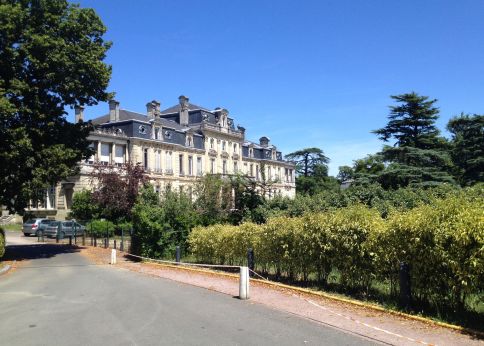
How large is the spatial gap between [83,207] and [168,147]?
810 inches

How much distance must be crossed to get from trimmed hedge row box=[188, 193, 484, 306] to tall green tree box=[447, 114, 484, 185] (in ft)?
76.1

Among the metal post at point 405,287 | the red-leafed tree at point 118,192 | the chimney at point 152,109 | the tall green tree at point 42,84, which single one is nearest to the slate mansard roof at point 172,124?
the chimney at point 152,109

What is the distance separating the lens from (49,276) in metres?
16.6

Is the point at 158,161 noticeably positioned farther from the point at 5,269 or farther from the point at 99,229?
the point at 5,269

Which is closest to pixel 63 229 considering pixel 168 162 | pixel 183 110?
pixel 168 162

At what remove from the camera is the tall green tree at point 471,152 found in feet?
106

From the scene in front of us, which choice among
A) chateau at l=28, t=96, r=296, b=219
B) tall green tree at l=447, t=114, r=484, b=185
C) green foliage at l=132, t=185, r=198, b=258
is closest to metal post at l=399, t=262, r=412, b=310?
green foliage at l=132, t=185, r=198, b=258

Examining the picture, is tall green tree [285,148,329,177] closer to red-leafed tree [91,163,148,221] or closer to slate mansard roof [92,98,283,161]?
slate mansard roof [92,98,283,161]

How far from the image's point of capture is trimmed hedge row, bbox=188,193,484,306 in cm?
789

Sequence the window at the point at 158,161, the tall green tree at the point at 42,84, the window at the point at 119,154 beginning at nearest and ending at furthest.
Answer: the tall green tree at the point at 42,84
the window at the point at 119,154
the window at the point at 158,161

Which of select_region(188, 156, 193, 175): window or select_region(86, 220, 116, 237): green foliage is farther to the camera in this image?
select_region(188, 156, 193, 175): window

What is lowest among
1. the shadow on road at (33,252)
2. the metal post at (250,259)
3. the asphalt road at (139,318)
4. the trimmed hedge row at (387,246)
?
the shadow on road at (33,252)

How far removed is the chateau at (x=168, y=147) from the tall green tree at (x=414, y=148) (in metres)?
14.6

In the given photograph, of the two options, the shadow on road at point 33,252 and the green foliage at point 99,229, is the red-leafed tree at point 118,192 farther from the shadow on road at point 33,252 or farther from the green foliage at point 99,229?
the shadow on road at point 33,252
